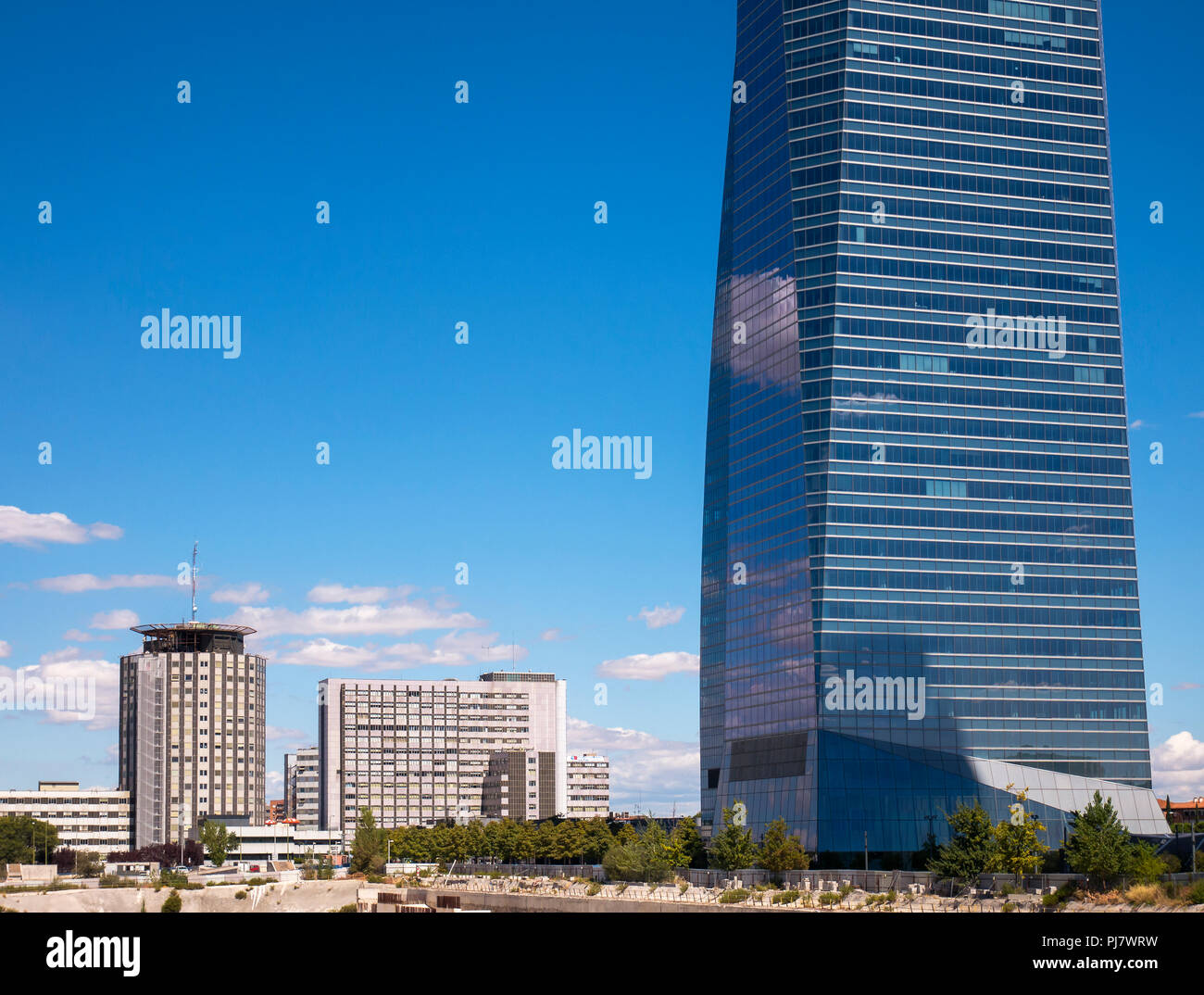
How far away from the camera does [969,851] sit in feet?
422

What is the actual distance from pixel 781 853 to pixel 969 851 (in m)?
31.1

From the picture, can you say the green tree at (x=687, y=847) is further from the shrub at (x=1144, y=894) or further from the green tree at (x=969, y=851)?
the shrub at (x=1144, y=894)

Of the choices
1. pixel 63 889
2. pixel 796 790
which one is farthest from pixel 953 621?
pixel 63 889

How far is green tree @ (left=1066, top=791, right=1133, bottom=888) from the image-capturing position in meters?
115

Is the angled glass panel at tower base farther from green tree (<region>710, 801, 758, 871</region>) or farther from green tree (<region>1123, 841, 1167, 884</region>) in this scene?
green tree (<region>1123, 841, 1167, 884</region>)

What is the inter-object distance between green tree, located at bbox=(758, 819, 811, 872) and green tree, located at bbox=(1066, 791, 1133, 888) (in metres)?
35.1

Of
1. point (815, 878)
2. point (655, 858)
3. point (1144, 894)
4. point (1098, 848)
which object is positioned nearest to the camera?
point (1144, 894)

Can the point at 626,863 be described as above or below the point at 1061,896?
below

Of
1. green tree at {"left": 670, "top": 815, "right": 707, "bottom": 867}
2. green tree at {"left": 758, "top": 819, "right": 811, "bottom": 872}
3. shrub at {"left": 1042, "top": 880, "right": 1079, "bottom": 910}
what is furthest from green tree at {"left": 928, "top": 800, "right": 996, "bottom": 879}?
green tree at {"left": 670, "top": 815, "right": 707, "bottom": 867}

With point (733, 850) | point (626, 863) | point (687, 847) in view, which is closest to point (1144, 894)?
point (733, 850)

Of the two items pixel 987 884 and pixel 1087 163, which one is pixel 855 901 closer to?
pixel 987 884

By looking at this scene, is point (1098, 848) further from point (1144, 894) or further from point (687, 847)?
point (687, 847)
